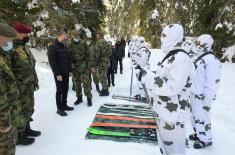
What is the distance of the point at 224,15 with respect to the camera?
14.0 metres

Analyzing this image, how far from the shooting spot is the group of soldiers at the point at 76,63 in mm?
7422

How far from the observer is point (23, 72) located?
571 centimetres

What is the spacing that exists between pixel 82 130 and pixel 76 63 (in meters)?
2.46

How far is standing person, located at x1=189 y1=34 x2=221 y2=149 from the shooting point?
593 cm

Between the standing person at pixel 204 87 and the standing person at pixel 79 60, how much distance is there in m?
3.41

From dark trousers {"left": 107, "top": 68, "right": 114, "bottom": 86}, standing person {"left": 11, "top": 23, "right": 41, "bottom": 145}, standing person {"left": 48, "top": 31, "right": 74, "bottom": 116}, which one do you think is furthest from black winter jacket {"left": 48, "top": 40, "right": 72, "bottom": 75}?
dark trousers {"left": 107, "top": 68, "right": 114, "bottom": 86}

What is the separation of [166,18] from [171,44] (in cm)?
2074

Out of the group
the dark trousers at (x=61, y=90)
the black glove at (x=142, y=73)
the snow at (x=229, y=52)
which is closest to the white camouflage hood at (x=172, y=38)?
the black glove at (x=142, y=73)

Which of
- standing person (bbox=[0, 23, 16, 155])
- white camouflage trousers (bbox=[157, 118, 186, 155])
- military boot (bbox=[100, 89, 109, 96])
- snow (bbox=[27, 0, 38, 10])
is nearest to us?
standing person (bbox=[0, 23, 16, 155])

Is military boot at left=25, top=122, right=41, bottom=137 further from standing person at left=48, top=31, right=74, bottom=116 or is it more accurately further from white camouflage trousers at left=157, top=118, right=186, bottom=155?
white camouflage trousers at left=157, top=118, right=186, bottom=155

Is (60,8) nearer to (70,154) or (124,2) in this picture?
(70,154)

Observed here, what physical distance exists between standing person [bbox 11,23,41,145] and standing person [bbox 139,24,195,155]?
7.47 feet

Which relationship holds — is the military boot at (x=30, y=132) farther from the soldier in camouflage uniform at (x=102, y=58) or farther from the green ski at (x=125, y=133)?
the soldier in camouflage uniform at (x=102, y=58)

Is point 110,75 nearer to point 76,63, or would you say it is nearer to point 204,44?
point 76,63
